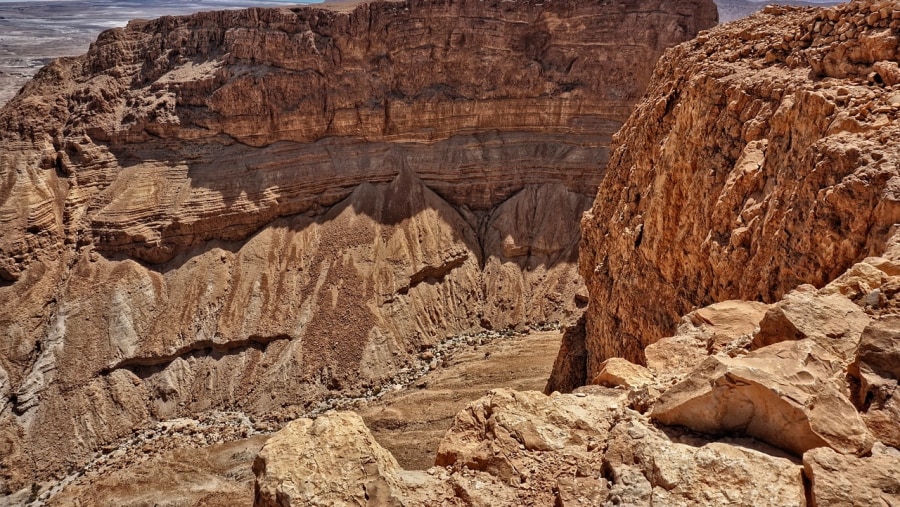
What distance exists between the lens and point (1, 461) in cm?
2559

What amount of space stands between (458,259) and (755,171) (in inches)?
1022

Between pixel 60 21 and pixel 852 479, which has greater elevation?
pixel 60 21

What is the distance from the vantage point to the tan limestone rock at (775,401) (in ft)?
18.0

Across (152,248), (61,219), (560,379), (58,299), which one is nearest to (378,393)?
(560,379)

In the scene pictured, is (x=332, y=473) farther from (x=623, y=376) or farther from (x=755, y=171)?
(x=755, y=171)

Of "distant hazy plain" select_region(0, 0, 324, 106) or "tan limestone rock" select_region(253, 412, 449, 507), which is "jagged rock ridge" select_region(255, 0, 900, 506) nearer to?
"tan limestone rock" select_region(253, 412, 449, 507)

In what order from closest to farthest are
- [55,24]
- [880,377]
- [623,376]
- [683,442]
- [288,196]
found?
[880,377]
[683,442]
[623,376]
[288,196]
[55,24]

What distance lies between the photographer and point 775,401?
227 inches

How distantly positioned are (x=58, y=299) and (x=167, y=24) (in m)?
19.5

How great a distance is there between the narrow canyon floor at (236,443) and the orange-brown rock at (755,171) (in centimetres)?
1067

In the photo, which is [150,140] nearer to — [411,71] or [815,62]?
[411,71]

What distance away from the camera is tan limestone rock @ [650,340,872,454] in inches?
217

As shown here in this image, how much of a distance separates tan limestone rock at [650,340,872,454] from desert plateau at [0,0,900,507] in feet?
0.09

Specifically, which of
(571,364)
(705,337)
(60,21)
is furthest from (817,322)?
(60,21)
